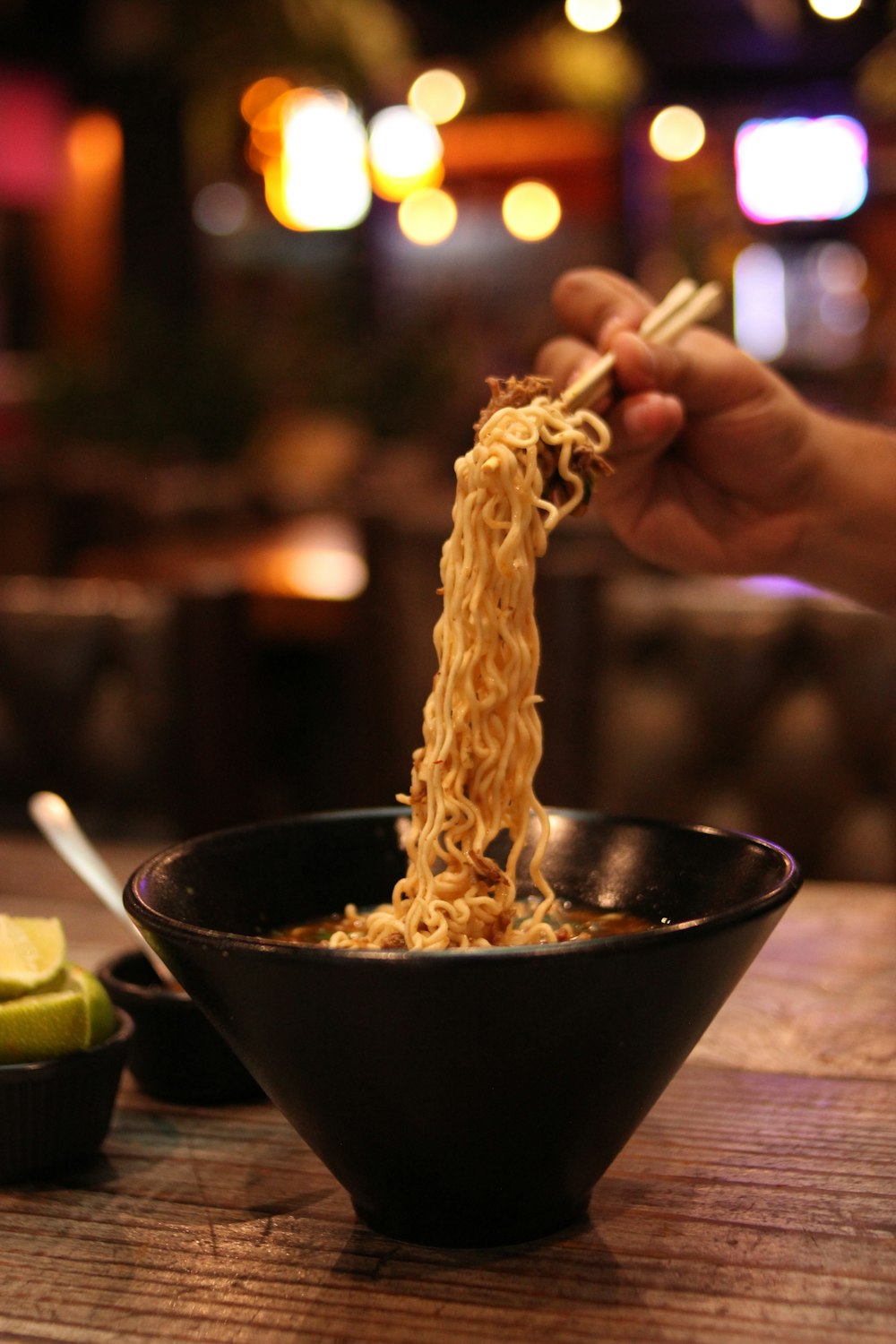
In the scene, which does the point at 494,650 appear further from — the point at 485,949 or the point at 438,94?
the point at 438,94

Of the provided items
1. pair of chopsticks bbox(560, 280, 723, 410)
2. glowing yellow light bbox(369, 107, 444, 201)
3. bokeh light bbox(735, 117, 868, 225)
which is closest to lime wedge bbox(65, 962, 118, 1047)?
pair of chopsticks bbox(560, 280, 723, 410)

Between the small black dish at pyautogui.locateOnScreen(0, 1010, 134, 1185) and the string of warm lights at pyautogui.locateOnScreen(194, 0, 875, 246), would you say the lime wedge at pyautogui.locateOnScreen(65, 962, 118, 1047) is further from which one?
the string of warm lights at pyautogui.locateOnScreen(194, 0, 875, 246)

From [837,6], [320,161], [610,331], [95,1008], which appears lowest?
[95,1008]

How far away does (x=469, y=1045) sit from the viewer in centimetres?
70

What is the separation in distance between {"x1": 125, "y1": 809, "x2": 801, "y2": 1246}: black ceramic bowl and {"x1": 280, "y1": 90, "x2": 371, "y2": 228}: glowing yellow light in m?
7.69

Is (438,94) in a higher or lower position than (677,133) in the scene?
higher

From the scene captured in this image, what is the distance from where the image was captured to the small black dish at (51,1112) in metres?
0.85

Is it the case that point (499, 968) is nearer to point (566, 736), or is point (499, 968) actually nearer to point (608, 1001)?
point (608, 1001)

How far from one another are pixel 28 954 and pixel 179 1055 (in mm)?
126

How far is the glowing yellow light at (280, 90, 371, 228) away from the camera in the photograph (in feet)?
25.9

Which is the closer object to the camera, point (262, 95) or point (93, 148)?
point (262, 95)

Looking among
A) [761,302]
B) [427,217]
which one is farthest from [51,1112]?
[427,217]

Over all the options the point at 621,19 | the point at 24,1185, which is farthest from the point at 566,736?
the point at 621,19

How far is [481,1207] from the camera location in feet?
2.47
